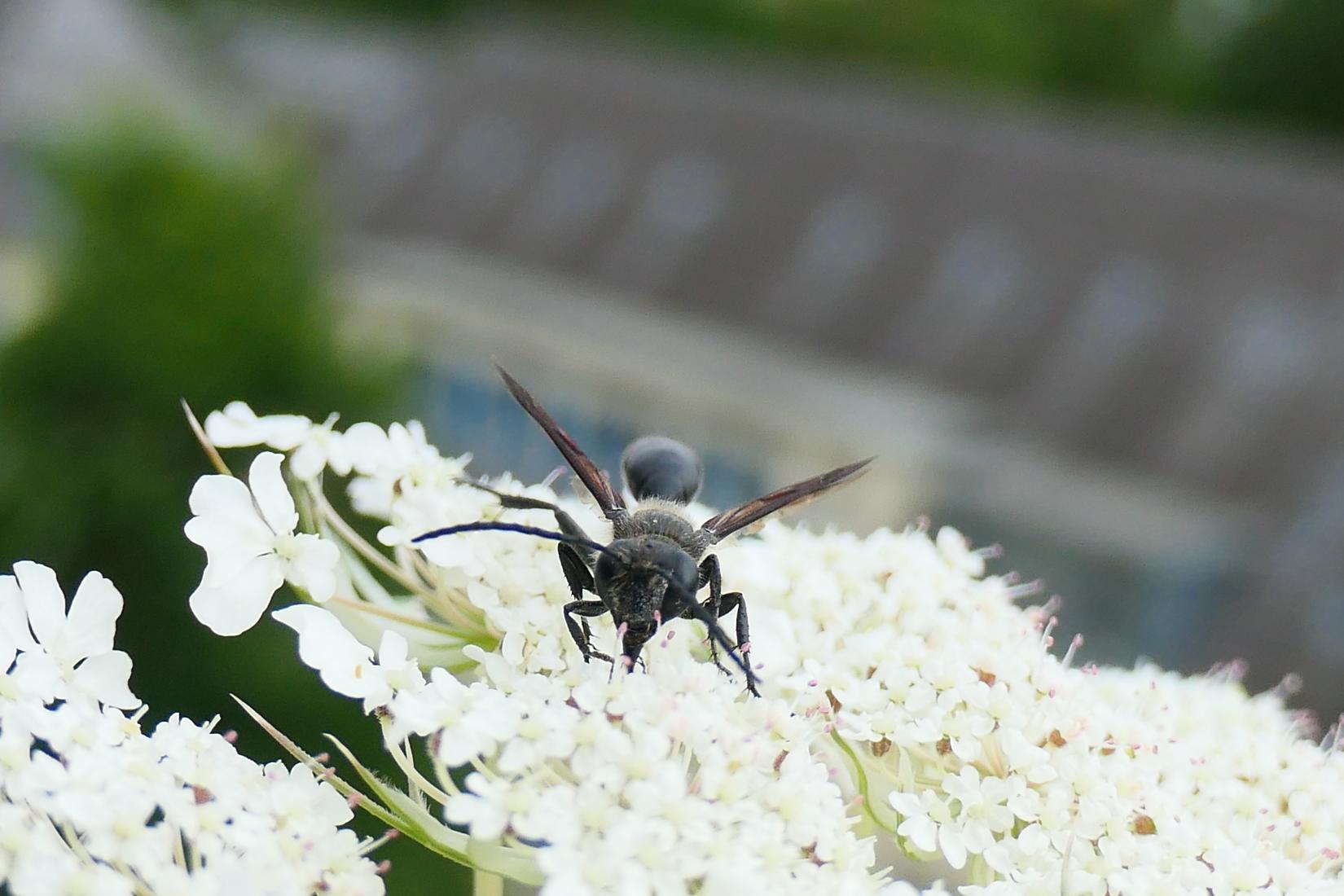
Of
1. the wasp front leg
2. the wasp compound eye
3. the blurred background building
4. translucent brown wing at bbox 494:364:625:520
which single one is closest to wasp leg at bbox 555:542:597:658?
the wasp front leg

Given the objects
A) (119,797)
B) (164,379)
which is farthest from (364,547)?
(164,379)

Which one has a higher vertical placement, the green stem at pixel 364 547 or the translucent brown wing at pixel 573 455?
the translucent brown wing at pixel 573 455

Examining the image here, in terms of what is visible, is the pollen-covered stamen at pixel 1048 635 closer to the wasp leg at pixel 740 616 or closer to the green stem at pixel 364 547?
the wasp leg at pixel 740 616

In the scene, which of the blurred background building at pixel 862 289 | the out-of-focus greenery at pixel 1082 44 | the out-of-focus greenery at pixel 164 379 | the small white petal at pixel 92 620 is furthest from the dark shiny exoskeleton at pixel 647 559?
the out-of-focus greenery at pixel 1082 44

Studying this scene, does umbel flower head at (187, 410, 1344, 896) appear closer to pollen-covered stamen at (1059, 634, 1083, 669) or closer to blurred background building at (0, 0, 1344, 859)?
pollen-covered stamen at (1059, 634, 1083, 669)

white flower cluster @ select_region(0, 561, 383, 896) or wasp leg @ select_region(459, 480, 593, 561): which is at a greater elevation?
wasp leg @ select_region(459, 480, 593, 561)

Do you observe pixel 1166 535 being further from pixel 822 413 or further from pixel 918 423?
pixel 822 413
